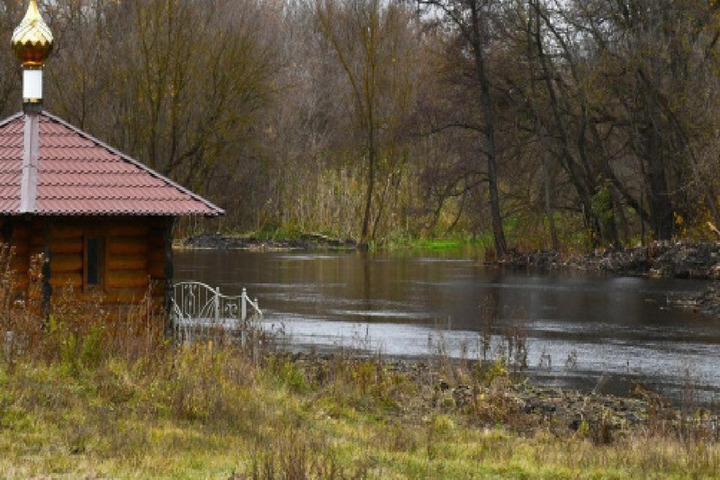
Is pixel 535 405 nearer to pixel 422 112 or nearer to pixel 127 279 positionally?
pixel 127 279

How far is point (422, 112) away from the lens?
47.5 metres

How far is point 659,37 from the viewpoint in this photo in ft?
135

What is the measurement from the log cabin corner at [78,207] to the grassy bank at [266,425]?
2.38 metres

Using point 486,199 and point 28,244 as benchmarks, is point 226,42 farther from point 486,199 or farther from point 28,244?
point 28,244

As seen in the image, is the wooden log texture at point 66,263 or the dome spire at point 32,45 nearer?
the wooden log texture at point 66,263

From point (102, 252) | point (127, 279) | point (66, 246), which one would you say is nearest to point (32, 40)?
point (66, 246)

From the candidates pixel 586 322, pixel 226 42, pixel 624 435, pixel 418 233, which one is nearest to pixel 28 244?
pixel 624 435

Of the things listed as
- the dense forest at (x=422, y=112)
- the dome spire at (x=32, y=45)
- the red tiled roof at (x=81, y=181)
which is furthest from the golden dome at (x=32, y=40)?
the dense forest at (x=422, y=112)

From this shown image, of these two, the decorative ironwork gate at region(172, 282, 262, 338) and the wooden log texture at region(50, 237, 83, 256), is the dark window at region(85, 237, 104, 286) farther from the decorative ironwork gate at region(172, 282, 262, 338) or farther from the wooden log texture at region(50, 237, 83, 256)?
the decorative ironwork gate at region(172, 282, 262, 338)

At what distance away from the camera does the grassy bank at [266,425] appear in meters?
9.22

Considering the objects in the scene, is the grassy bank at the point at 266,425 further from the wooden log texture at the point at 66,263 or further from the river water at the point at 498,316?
the wooden log texture at the point at 66,263

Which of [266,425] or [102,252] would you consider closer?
[266,425]

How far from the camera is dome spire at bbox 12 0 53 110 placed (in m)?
17.6

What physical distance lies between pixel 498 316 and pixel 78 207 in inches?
479
